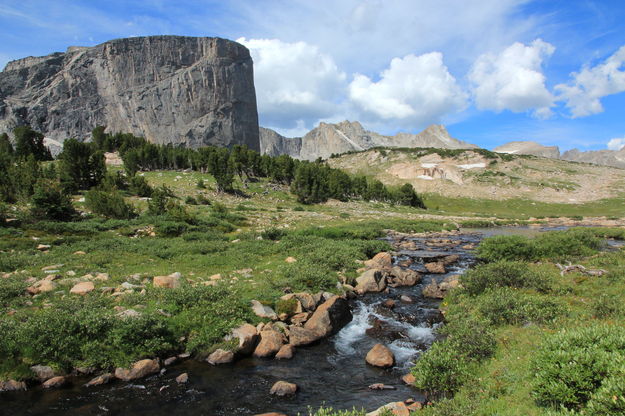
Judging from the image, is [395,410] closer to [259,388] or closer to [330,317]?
[259,388]

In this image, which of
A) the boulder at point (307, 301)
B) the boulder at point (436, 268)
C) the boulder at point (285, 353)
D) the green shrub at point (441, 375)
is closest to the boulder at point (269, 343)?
the boulder at point (285, 353)

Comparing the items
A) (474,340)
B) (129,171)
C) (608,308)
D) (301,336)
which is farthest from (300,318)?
(129,171)

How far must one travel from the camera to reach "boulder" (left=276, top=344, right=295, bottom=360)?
12366 millimetres

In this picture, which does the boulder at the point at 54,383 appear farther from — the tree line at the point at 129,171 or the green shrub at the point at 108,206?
the green shrub at the point at 108,206

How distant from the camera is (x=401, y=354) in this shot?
12469mm

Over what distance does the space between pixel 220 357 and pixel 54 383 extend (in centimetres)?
490

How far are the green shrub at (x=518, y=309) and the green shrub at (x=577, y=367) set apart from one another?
16.0ft

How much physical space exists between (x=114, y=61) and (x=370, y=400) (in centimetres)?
19047

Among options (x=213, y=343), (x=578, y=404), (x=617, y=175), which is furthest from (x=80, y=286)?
(x=617, y=175)

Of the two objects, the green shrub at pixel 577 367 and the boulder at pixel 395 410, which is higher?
the green shrub at pixel 577 367

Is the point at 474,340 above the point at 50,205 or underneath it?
underneath

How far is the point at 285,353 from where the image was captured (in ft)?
40.8

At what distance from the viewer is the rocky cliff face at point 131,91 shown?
151 meters

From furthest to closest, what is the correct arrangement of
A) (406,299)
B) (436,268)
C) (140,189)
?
(140,189) < (436,268) < (406,299)
